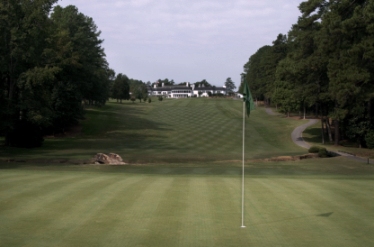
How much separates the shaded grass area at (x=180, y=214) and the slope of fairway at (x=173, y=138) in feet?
72.5

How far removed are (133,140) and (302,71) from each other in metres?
24.8

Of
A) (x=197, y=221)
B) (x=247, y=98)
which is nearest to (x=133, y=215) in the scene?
(x=197, y=221)

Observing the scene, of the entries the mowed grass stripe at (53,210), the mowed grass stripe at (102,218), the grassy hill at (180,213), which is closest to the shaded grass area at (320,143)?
the grassy hill at (180,213)

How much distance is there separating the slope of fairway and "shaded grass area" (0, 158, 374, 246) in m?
22.1

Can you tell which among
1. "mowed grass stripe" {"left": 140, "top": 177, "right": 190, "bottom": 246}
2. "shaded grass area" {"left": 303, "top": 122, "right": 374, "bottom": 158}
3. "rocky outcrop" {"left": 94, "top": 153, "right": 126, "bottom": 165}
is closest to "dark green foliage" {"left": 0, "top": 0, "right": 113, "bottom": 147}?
"rocky outcrop" {"left": 94, "top": 153, "right": 126, "bottom": 165}

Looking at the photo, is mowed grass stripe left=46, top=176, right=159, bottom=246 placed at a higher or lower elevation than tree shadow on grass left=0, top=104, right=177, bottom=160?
higher

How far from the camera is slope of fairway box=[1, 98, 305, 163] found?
141 feet

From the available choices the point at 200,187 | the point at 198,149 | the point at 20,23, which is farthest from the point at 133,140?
the point at 200,187

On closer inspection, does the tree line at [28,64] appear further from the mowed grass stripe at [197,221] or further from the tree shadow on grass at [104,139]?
the mowed grass stripe at [197,221]

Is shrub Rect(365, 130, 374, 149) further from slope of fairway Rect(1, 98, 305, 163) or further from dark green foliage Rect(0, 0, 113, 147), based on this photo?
dark green foliage Rect(0, 0, 113, 147)

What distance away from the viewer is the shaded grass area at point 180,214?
998cm

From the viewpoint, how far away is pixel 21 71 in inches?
1863

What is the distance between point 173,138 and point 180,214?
166ft

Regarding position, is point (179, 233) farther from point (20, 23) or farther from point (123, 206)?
point (20, 23)
